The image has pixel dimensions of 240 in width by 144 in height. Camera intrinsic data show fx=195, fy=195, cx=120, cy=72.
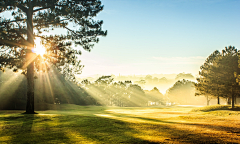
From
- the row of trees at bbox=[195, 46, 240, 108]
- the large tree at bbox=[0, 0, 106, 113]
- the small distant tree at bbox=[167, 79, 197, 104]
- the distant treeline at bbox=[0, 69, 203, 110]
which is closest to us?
the large tree at bbox=[0, 0, 106, 113]

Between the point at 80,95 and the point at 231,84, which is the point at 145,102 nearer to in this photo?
the point at 80,95

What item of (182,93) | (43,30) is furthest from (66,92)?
(182,93)

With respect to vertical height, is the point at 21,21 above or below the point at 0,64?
above

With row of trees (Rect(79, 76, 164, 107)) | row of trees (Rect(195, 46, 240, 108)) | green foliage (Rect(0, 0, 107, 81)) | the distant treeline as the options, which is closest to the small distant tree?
the distant treeline

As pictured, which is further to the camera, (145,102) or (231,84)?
(145,102)

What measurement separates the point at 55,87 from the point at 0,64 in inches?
1311

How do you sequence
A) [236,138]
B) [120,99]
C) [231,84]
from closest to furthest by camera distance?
[236,138] → [231,84] → [120,99]

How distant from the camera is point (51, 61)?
86.7ft

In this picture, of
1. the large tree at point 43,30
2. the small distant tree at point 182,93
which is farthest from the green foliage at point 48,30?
the small distant tree at point 182,93

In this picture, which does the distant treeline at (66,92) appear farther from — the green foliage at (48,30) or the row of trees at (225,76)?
the row of trees at (225,76)

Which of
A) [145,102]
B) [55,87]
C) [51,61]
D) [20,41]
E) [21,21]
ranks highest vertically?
[21,21]

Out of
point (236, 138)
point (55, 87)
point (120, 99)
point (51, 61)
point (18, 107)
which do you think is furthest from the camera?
point (120, 99)

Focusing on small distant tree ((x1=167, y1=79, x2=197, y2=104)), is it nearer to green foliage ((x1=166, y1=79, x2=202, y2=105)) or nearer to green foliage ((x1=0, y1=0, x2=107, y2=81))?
green foliage ((x1=166, y1=79, x2=202, y2=105))

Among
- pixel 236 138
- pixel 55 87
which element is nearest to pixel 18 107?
Result: pixel 55 87
